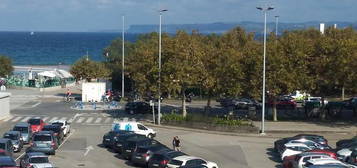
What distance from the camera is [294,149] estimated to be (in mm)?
37500

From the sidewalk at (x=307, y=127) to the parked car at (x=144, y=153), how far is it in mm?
15428

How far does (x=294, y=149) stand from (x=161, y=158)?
27.4 ft

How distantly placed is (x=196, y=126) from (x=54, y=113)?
19.0 m

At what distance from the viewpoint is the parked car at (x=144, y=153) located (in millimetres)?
35656

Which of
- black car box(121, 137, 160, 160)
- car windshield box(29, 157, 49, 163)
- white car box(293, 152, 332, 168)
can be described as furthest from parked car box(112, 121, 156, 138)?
white car box(293, 152, 332, 168)

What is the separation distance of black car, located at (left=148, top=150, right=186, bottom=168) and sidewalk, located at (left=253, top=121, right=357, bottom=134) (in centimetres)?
1668

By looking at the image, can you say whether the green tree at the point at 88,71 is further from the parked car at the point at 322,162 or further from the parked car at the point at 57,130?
the parked car at the point at 322,162

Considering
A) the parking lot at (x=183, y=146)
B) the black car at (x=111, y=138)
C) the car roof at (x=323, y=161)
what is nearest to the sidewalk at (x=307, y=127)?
the parking lot at (x=183, y=146)

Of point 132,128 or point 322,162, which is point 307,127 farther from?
point 322,162

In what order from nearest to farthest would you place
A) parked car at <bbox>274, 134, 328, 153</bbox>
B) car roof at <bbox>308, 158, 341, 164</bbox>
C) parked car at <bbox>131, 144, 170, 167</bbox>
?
car roof at <bbox>308, 158, 341, 164</bbox>, parked car at <bbox>131, 144, 170, 167</bbox>, parked car at <bbox>274, 134, 328, 153</bbox>

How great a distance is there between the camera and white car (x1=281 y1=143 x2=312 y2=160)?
37.2 m

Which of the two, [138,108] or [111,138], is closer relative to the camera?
[111,138]

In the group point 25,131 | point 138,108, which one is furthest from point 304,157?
point 138,108

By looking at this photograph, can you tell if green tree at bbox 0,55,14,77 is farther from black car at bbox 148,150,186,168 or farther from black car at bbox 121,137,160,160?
black car at bbox 148,150,186,168
